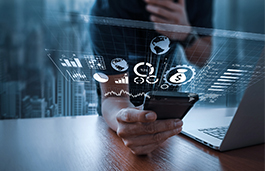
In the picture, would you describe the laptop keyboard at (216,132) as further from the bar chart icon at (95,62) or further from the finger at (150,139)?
the bar chart icon at (95,62)

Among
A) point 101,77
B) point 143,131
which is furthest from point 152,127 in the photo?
point 101,77

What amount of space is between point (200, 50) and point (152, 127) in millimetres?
140

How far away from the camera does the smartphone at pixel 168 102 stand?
0.24m

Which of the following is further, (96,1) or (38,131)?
(38,131)

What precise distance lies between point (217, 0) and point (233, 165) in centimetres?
28

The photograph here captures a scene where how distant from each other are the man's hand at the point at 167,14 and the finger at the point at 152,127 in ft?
0.45

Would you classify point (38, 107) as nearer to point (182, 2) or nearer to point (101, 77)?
point (101, 77)

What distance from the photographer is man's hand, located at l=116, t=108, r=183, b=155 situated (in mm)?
273

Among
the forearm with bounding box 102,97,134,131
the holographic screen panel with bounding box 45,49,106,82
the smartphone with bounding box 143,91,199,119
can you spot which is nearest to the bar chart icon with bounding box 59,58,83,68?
the holographic screen panel with bounding box 45,49,106,82

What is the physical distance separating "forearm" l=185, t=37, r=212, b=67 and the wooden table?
0.15 m

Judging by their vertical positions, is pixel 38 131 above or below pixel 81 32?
below

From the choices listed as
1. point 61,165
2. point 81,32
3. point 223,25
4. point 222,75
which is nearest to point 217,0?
point 223,25

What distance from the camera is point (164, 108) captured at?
0.26 m

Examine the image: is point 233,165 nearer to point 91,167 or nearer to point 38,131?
point 91,167
